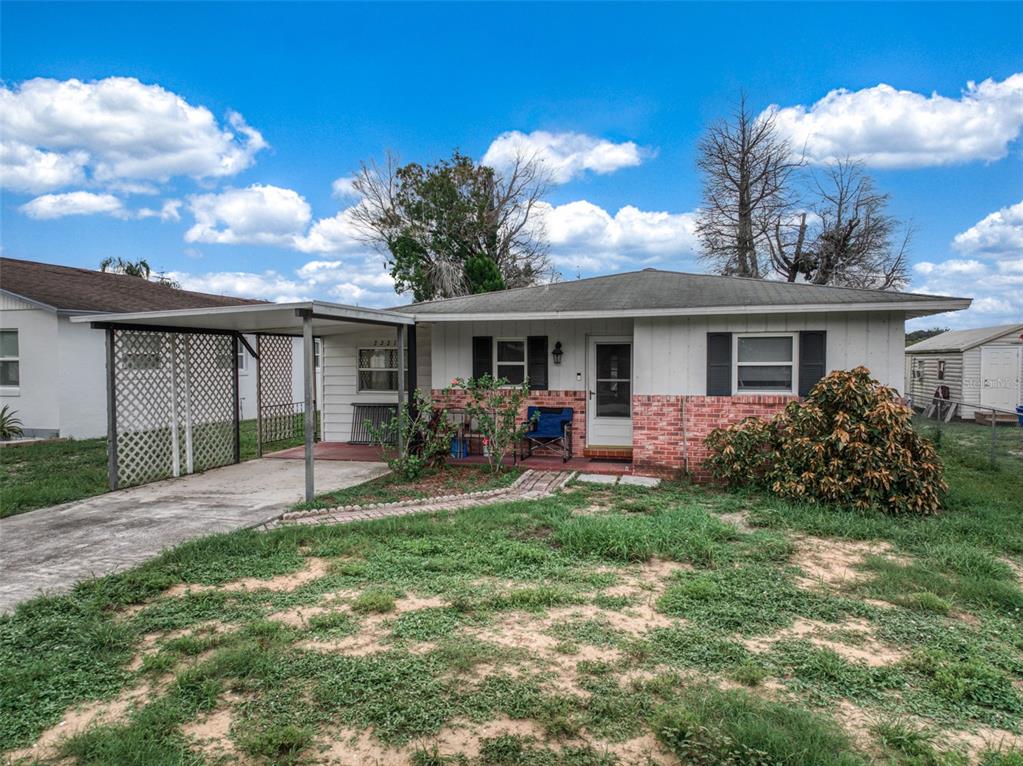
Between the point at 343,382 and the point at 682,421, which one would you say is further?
the point at 343,382

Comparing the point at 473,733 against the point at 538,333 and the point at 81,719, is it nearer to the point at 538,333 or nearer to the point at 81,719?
the point at 81,719

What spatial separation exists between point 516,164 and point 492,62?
12.3 metres

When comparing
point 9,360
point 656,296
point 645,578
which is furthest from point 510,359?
point 9,360

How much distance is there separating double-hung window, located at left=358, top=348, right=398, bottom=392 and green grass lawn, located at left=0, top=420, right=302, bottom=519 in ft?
7.43

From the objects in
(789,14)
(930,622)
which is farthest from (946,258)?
(930,622)

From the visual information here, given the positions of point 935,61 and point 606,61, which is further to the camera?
point 606,61

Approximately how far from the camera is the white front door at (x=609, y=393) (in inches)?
395

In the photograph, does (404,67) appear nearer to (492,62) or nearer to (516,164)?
(492,62)

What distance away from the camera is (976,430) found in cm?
1642

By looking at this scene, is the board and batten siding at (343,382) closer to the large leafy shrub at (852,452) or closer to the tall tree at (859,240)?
the large leafy shrub at (852,452)

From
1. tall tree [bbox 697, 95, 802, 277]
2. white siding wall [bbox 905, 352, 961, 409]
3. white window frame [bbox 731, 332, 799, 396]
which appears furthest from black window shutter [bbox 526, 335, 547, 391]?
tall tree [bbox 697, 95, 802, 277]

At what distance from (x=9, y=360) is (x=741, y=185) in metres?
24.7

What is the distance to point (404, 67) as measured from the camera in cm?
1758

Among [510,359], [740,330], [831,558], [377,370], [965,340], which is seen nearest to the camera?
[831,558]
